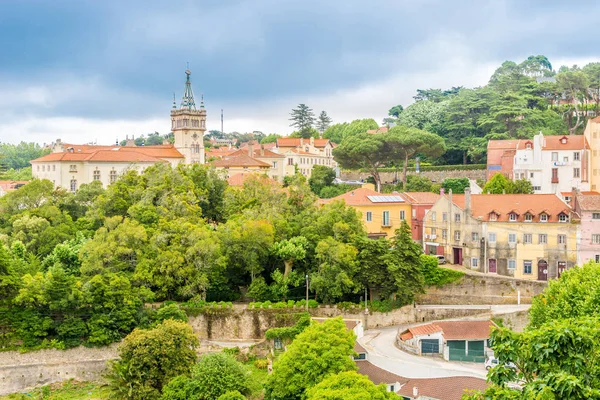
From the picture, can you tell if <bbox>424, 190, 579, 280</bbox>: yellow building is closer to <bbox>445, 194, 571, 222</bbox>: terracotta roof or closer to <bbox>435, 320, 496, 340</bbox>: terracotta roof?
<bbox>445, 194, 571, 222</bbox>: terracotta roof

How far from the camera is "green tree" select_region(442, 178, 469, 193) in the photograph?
64812 millimetres

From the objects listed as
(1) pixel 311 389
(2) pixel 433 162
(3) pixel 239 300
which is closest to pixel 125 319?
(3) pixel 239 300

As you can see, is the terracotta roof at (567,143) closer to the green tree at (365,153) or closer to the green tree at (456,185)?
the green tree at (456,185)

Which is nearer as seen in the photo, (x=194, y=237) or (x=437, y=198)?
(x=194, y=237)

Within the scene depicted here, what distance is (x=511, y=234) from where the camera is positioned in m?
46.2

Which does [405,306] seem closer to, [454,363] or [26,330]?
[454,363]

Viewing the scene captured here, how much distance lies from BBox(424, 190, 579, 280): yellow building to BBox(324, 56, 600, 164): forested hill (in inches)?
1001

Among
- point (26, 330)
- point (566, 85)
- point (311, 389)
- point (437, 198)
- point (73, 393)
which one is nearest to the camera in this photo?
point (311, 389)

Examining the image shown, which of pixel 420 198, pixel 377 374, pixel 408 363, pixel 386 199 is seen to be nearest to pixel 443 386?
pixel 377 374

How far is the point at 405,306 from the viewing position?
4269 centimetres

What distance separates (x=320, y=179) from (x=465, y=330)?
120ft

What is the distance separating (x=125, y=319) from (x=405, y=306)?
1662 cm

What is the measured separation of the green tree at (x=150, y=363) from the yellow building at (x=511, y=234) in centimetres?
2245

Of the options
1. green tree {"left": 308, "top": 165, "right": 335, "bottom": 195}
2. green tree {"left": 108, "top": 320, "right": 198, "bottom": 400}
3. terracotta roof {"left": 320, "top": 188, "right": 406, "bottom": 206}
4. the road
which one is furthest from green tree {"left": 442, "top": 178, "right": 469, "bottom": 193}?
green tree {"left": 108, "top": 320, "right": 198, "bottom": 400}
